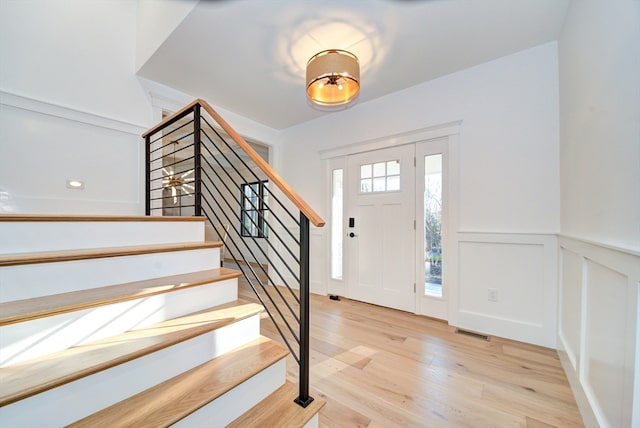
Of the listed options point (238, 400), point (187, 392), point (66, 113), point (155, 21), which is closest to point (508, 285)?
point (238, 400)

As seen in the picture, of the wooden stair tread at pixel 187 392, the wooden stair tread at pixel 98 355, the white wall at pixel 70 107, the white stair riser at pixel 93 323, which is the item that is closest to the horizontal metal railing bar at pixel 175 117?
the white wall at pixel 70 107

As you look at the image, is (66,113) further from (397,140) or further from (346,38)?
(397,140)

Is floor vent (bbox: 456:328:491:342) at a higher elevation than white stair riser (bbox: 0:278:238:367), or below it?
below

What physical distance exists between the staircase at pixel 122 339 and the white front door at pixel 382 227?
193cm

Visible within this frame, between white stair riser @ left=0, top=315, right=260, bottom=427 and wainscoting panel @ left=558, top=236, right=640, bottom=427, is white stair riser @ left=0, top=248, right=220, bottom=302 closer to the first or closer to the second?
white stair riser @ left=0, top=315, right=260, bottom=427

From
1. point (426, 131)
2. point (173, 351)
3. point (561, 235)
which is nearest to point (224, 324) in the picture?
point (173, 351)

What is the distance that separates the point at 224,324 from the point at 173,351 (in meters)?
0.22

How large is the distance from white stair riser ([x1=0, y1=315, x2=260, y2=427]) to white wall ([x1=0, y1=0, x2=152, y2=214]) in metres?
2.04

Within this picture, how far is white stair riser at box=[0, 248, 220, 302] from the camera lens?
99 cm

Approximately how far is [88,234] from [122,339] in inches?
27.3

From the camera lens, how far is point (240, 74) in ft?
8.27

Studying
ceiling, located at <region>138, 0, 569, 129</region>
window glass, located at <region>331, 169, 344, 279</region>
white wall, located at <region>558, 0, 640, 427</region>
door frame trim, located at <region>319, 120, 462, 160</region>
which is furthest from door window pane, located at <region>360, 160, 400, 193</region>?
white wall, located at <region>558, 0, 640, 427</region>

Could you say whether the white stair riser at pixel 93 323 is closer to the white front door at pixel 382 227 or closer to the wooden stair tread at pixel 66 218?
the wooden stair tread at pixel 66 218

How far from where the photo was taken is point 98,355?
887 mm
